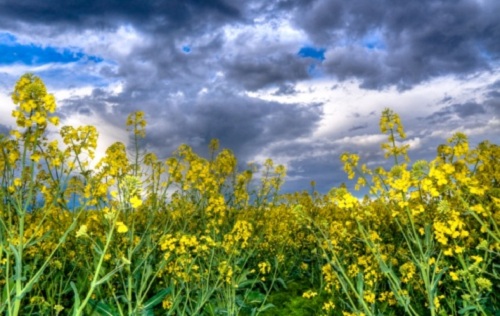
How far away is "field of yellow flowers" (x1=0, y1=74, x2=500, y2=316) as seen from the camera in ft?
12.1

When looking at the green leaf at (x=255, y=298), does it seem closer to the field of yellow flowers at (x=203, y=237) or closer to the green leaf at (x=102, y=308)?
the field of yellow flowers at (x=203, y=237)

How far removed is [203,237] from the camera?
5742mm

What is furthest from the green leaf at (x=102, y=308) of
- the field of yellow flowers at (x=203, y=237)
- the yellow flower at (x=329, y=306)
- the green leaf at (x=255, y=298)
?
the yellow flower at (x=329, y=306)

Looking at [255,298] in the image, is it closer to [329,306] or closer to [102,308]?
[329,306]

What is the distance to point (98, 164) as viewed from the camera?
5.15m

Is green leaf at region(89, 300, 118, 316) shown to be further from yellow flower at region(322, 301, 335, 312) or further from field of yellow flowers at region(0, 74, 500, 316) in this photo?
yellow flower at region(322, 301, 335, 312)

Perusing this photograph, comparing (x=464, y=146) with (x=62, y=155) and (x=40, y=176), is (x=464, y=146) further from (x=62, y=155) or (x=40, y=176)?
(x=40, y=176)

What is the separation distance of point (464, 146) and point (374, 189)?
1.07 meters

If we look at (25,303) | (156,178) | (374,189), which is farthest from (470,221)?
(25,303)

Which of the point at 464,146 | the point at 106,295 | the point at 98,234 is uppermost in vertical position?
the point at 464,146

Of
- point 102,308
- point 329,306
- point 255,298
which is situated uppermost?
point 102,308

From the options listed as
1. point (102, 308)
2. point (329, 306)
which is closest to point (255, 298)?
point (329, 306)

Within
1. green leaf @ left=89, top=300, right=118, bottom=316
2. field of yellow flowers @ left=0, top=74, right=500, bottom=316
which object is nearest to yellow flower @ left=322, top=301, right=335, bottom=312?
field of yellow flowers @ left=0, top=74, right=500, bottom=316

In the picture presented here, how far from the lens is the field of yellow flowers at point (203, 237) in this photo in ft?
12.1
